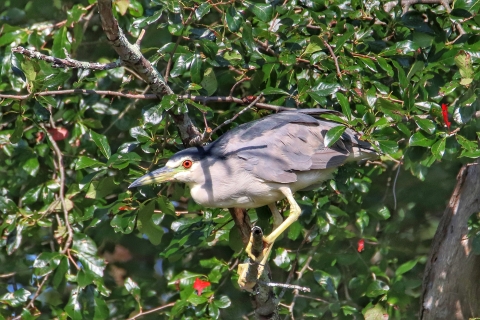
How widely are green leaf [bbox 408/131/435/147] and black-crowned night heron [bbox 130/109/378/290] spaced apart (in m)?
0.43

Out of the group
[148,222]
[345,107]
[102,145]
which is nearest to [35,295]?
[148,222]

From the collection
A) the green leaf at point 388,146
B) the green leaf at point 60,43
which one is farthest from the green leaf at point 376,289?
the green leaf at point 60,43

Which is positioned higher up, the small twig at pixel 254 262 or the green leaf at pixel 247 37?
the green leaf at pixel 247 37

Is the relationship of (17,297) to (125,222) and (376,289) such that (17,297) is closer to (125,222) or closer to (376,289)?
(125,222)

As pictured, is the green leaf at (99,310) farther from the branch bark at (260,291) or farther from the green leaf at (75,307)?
the branch bark at (260,291)

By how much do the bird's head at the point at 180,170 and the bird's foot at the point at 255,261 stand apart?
0.45 metres

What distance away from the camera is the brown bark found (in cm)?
431

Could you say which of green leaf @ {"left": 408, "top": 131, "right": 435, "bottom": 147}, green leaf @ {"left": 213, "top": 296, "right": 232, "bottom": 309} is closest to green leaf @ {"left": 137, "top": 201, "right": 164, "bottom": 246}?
green leaf @ {"left": 213, "top": 296, "right": 232, "bottom": 309}

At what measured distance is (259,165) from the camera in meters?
3.62

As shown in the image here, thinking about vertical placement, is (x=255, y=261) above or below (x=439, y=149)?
below

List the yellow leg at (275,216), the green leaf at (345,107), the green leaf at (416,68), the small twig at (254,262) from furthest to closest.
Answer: the yellow leg at (275,216)
the green leaf at (416,68)
the green leaf at (345,107)
the small twig at (254,262)

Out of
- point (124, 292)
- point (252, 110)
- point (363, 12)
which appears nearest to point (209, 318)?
point (124, 292)

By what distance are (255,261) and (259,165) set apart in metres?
0.50

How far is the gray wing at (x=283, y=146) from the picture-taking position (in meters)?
3.63
